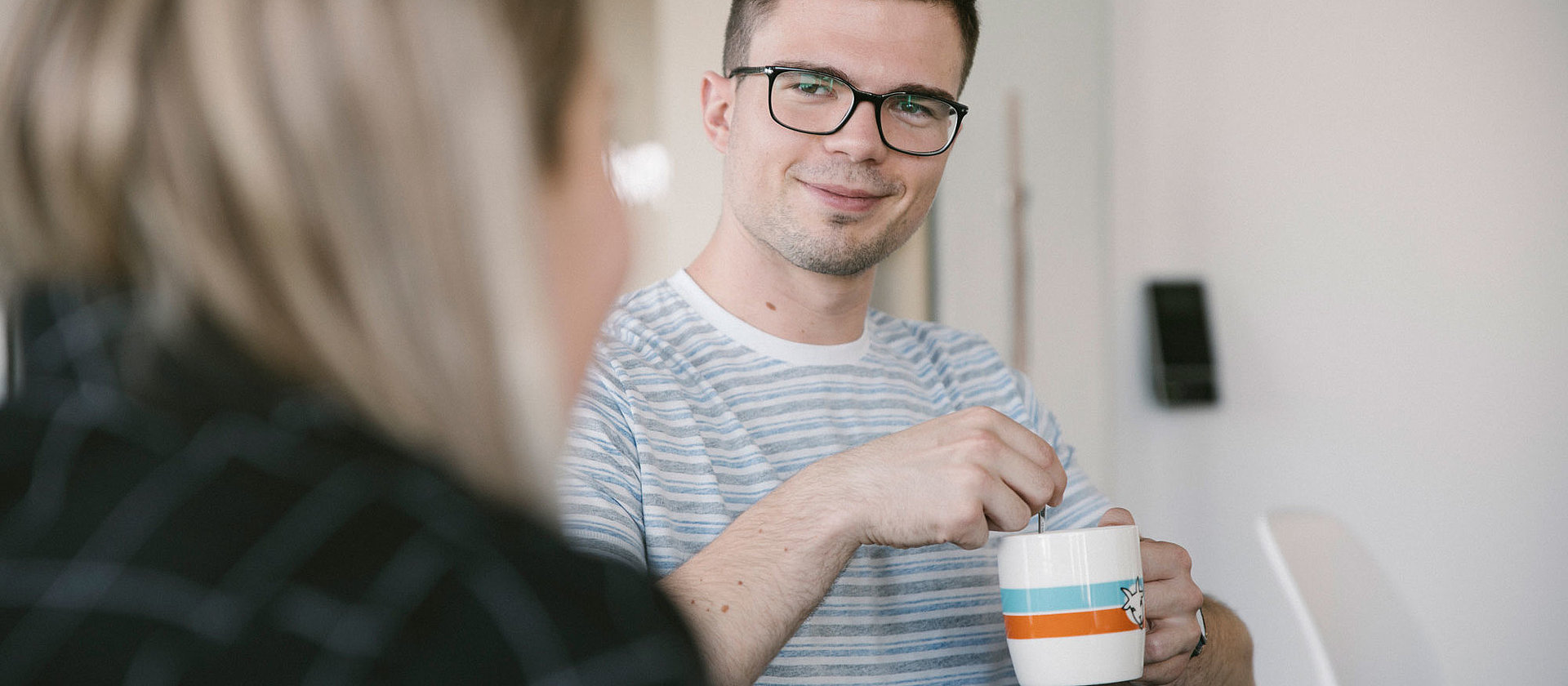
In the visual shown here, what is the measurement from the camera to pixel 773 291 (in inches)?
46.0

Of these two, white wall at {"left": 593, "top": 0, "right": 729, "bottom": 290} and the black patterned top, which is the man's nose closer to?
white wall at {"left": 593, "top": 0, "right": 729, "bottom": 290}

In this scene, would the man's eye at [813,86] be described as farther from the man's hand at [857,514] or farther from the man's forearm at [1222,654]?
the man's forearm at [1222,654]

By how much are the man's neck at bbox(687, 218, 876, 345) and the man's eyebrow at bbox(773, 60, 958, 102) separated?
0.61 ft

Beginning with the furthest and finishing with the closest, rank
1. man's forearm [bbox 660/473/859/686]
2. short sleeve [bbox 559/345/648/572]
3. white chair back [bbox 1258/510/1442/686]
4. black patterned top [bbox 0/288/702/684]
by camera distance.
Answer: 1. white chair back [bbox 1258/510/1442/686]
2. short sleeve [bbox 559/345/648/572]
3. man's forearm [bbox 660/473/859/686]
4. black patterned top [bbox 0/288/702/684]

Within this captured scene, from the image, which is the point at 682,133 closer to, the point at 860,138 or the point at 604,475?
the point at 860,138

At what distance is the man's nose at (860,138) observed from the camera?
1158 millimetres

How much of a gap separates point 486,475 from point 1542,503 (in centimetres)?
249

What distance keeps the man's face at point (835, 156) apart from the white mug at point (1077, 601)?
47cm

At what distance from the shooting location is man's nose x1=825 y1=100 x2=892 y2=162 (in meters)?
1.16

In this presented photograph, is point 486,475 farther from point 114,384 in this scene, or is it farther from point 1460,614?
point 1460,614

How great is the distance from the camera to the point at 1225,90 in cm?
243

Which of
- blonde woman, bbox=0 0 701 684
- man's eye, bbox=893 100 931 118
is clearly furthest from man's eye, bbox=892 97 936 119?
blonde woman, bbox=0 0 701 684

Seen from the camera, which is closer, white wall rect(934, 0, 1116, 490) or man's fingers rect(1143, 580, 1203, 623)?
man's fingers rect(1143, 580, 1203, 623)

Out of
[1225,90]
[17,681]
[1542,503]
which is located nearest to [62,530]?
[17,681]
